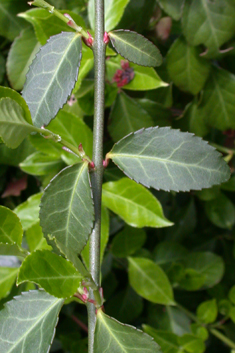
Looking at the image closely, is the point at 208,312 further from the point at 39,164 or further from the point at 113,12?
the point at 113,12

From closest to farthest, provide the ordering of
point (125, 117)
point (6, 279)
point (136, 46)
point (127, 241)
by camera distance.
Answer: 1. point (136, 46)
2. point (6, 279)
3. point (125, 117)
4. point (127, 241)

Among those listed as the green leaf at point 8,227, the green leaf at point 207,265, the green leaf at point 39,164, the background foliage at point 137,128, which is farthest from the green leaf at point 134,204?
the green leaf at point 207,265

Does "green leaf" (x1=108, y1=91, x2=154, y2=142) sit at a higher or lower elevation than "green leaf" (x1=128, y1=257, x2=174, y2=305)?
higher

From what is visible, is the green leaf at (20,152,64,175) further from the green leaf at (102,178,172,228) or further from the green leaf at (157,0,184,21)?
the green leaf at (157,0,184,21)

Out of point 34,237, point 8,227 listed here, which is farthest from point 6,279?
point 8,227

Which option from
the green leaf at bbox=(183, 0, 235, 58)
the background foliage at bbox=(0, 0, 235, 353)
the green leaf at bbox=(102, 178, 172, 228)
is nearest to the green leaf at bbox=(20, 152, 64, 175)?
the background foliage at bbox=(0, 0, 235, 353)

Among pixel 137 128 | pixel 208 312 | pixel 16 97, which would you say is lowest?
pixel 208 312
